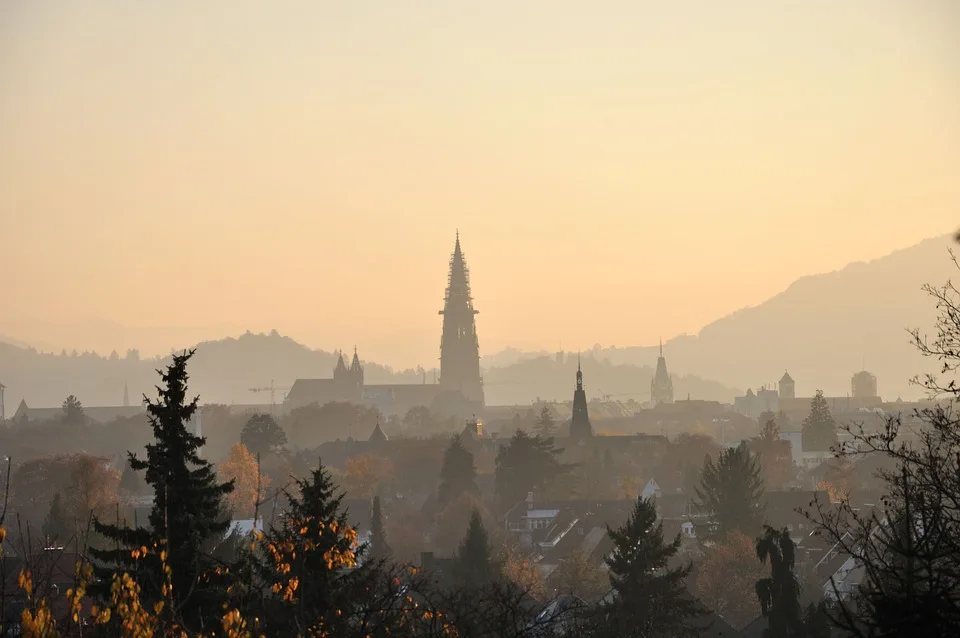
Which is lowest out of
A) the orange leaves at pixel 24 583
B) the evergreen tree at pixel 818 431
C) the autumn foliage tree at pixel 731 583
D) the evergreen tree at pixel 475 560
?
the autumn foliage tree at pixel 731 583

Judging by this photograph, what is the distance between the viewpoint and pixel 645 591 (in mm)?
36281

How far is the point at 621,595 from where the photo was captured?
120 feet

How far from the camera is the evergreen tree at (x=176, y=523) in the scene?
22422 mm

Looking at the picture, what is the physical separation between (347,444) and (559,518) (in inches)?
2246

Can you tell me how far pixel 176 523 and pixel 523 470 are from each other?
68.1 meters

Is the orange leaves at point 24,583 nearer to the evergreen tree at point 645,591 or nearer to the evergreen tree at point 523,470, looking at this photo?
the evergreen tree at point 645,591

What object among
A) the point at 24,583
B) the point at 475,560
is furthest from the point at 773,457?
the point at 24,583

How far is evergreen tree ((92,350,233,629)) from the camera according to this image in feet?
73.6

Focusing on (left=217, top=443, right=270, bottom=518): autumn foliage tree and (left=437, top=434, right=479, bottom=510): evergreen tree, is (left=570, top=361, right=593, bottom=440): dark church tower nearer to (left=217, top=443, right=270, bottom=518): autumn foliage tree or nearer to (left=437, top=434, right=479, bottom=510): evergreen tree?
(left=217, top=443, right=270, bottom=518): autumn foliage tree

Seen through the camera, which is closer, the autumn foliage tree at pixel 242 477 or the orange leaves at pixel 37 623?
the orange leaves at pixel 37 623

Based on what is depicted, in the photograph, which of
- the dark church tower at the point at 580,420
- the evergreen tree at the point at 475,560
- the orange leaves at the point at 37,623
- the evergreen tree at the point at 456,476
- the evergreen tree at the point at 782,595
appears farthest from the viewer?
the dark church tower at the point at 580,420

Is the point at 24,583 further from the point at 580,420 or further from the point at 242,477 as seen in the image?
the point at 580,420

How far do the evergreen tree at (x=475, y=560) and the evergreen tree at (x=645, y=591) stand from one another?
10137 millimetres

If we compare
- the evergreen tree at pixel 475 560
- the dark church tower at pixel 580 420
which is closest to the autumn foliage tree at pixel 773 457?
the dark church tower at pixel 580 420
